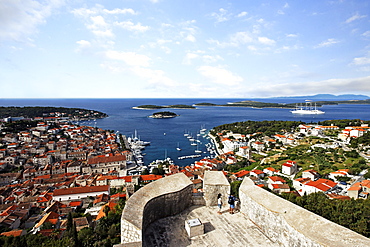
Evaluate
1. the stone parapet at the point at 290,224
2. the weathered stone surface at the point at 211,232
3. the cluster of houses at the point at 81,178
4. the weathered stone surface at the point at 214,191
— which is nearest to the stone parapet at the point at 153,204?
the weathered stone surface at the point at 211,232

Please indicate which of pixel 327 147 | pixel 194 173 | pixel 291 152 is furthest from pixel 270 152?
pixel 194 173

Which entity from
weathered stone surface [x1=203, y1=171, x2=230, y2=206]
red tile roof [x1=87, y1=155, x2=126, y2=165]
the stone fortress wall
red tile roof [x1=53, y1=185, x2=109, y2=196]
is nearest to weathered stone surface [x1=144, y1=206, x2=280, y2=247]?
the stone fortress wall

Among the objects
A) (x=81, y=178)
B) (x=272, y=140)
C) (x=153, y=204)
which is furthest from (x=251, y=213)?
(x=272, y=140)

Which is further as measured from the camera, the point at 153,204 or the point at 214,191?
the point at 214,191

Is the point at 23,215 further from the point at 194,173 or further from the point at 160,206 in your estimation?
the point at 160,206

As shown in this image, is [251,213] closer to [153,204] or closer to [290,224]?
[290,224]

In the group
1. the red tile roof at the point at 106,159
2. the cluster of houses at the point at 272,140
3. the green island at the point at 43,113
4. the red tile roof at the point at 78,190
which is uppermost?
the green island at the point at 43,113

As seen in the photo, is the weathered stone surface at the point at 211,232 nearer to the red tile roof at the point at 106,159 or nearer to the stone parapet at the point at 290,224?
the stone parapet at the point at 290,224
